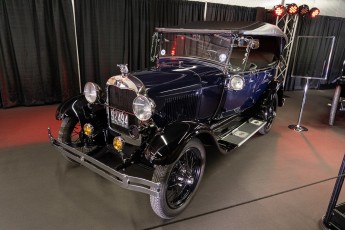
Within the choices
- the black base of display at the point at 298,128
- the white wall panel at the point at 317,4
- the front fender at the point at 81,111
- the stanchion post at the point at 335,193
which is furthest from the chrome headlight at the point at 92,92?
the white wall panel at the point at 317,4

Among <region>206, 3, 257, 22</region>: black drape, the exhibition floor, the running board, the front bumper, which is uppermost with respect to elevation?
<region>206, 3, 257, 22</region>: black drape

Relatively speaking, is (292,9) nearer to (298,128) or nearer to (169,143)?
(298,128)

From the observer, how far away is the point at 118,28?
207 inches

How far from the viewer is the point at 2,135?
365 centimetres

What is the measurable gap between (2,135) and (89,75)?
2.15 meters

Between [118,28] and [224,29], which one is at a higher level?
[224,29]

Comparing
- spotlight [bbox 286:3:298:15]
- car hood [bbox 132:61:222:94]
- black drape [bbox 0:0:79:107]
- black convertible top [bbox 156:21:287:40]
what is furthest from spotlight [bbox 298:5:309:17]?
black drape [bbox 0:0:79:107]

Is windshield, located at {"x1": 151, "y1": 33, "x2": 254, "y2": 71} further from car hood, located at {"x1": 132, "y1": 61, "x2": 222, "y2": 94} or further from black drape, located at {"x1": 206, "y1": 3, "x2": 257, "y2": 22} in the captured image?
black drape, located at {"x1": 206, "y1": 3, "x2": 257, "y2": 22}

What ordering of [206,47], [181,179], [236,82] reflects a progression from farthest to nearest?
1. [206,47]
2. [236,82]
3. [181,179]

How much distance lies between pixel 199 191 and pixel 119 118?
1139 millimetres

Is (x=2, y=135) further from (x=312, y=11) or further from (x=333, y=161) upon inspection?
(x=312, y=11)

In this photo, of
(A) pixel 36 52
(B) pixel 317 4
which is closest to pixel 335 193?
(A) pixel 36 52

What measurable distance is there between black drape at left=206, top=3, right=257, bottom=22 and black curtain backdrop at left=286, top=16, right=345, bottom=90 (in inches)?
69.3

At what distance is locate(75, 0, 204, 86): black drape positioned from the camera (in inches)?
198
